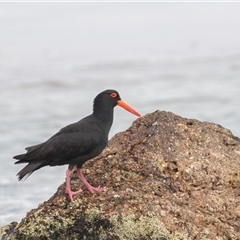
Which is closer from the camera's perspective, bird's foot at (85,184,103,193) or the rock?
the rock

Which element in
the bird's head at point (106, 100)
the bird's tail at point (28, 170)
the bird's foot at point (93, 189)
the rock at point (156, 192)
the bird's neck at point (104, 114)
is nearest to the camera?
the rock at point (156, 192)

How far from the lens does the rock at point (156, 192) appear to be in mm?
5793

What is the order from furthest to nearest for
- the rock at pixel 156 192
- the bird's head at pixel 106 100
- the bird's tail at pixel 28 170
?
the bird's head at pixel 106 100
the bird's tail at pixel 28 170
the rock at pixel 156 192

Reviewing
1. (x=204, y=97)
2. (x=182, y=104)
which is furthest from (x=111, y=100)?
(x=204, y=97)

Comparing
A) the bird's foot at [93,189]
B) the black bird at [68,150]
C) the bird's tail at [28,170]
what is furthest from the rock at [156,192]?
the bird's tail at [28,170]

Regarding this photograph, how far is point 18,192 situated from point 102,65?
15510 mm

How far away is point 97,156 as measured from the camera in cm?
690

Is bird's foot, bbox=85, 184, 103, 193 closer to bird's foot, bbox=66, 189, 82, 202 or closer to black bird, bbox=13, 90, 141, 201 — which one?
bird's foot, bbox=66, 189, 82, 202

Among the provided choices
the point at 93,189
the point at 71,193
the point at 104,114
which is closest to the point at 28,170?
the point at 71,193

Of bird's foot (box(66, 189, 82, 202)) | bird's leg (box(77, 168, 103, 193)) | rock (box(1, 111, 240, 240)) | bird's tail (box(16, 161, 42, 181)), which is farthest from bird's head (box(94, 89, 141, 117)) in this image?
bird's foot (box(66, 189, 82, 202))

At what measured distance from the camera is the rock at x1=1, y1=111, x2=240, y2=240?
19.0 feet

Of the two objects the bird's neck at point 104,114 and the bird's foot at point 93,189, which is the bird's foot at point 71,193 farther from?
the bird's neck at point 104,114

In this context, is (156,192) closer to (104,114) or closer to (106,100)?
(104,114)

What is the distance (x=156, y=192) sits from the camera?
6078 millimetres
